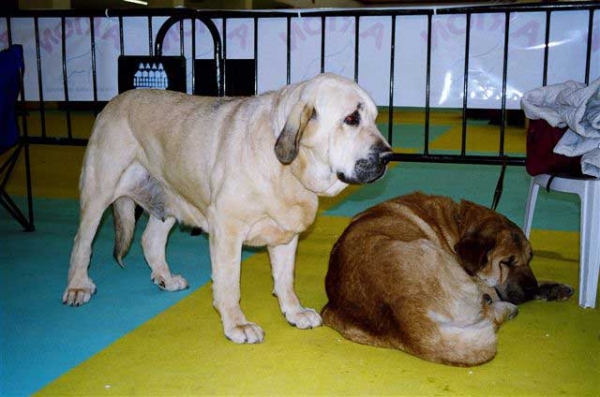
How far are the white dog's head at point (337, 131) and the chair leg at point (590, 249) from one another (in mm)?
1517

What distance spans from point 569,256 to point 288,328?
243 centimetres

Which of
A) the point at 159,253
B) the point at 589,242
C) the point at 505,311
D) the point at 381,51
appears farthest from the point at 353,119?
the point at 381,51

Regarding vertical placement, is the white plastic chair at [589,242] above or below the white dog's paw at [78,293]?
above

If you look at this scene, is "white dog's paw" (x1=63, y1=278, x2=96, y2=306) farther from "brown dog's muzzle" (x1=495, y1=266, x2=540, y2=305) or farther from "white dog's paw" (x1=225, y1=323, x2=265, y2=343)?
"brown dog's muzzle" (x1=495, y1=266, x2=540, y2=305)

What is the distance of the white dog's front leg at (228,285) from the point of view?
314 cm

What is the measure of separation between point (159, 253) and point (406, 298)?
1.95 m

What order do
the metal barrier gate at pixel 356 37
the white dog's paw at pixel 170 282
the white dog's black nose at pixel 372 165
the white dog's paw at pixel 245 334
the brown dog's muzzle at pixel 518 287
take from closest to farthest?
the white dog's black nose at pixel 372 165 → the white dog's paw at pixel 245 334 → the brown dog's muzzle at pixel 518 287 → the white dog's paw at pixel 170 282 → the metal barrier gate at pixel 356 37

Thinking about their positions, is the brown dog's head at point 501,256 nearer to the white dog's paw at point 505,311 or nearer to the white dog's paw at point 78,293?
the white dog's paw at point 505,311

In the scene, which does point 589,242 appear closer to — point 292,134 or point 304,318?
point 304,318

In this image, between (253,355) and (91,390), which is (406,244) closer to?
(253,355)


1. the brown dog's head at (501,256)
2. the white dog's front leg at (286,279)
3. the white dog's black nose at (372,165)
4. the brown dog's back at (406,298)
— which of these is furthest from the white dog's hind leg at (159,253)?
the brown dog's head at (501,256)

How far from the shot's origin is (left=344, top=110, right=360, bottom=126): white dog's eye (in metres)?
2.85

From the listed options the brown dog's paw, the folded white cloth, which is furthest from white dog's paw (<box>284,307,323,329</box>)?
the folded white cloth

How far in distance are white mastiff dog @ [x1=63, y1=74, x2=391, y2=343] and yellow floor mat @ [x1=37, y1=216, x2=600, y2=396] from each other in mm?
202
